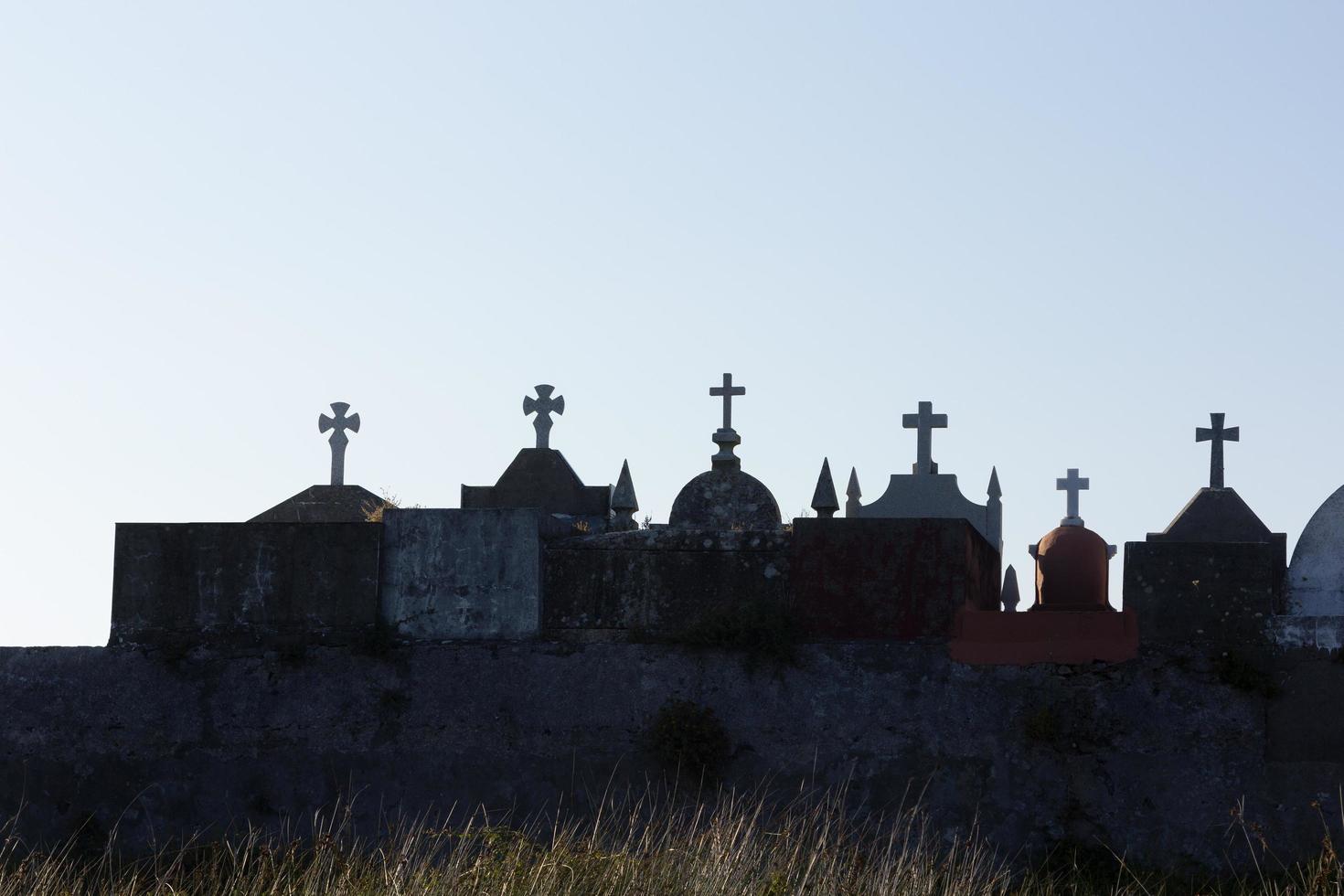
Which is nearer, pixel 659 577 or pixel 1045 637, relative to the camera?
pixel 1045 637

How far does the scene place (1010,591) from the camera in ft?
66.2

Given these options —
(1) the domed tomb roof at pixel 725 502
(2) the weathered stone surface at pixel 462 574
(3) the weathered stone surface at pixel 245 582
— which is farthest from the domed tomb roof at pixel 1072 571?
(1) the domed tomb roof at pixel 725 502

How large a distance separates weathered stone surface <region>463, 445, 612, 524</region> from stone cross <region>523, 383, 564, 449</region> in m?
0.33

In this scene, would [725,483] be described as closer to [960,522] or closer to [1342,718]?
[960,522]

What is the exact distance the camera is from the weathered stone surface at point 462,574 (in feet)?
37.1

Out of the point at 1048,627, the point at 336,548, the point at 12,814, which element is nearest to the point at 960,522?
the point at 1048,627

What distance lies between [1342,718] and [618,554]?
13.0 feet

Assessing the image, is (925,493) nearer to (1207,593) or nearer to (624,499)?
(624,499)

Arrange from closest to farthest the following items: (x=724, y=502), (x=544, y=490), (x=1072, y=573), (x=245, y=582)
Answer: (x=1072, y=573) → (x=245, y=582) → (x=724, y=502) → (x=544, y=490)

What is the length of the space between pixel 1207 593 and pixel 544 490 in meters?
8.21

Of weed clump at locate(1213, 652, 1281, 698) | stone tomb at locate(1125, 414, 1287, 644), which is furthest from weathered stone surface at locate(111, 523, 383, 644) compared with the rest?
weed clump at locate(1213, 652, 1281, 698)

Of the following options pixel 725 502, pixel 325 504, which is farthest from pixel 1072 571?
pixel 325 504

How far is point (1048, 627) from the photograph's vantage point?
10.8 meters

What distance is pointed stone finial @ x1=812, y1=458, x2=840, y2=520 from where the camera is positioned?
56.1ft
